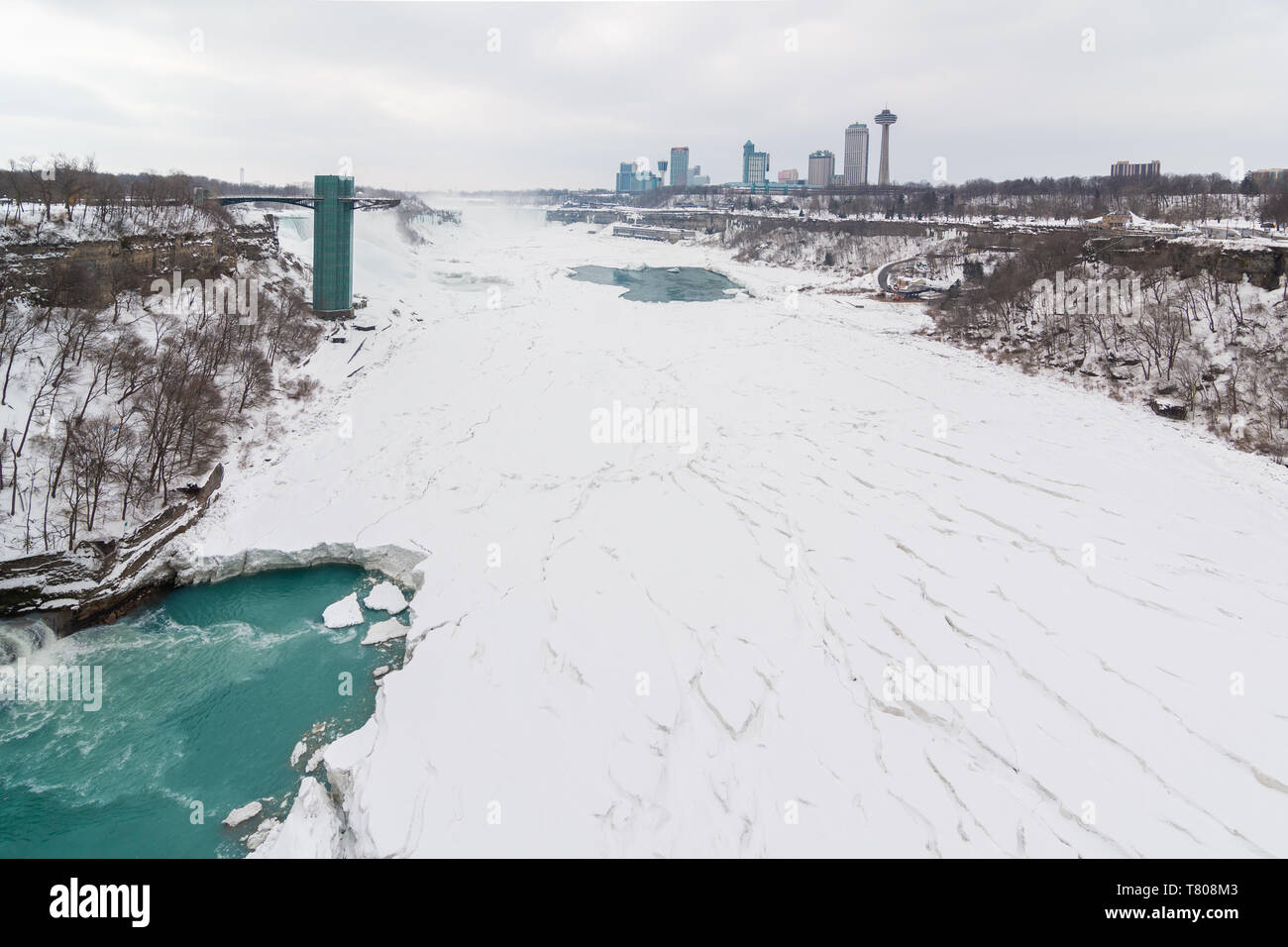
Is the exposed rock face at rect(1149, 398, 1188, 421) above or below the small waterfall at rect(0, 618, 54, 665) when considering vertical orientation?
above

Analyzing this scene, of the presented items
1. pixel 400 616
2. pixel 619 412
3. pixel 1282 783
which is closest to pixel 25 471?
pixel 400 616

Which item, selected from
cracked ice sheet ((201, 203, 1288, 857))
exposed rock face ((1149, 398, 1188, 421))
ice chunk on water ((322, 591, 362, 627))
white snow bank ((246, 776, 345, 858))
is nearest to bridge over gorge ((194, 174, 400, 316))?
cracked ice sheet ((201, 203, 1288, 857))

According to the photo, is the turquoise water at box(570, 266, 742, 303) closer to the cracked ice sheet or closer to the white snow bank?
the cracked ice sheet

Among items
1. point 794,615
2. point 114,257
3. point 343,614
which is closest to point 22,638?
point 343,614

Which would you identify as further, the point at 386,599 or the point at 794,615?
the point at 386,599

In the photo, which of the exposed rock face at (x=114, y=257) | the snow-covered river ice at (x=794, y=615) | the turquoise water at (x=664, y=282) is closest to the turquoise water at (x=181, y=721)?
the snow-covered river ice at (x=794, y=615)

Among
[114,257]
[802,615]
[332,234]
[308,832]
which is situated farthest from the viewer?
[332,234]

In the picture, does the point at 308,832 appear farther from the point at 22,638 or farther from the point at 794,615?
the point at 22,638
